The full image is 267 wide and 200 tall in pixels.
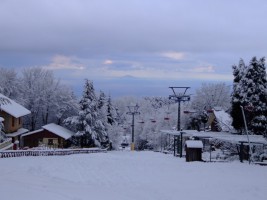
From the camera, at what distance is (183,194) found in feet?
44.7

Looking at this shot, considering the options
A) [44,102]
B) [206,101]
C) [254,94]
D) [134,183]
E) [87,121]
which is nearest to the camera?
[134,183]

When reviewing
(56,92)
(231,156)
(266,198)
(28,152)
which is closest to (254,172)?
(266,198)

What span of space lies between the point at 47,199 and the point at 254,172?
12.2m

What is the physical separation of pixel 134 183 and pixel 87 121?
115ft

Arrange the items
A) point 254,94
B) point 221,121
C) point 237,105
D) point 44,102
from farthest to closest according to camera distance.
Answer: point 44,102, point 221,121, point 237,105, point 254,94

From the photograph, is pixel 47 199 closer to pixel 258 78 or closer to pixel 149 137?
pixel 258 78

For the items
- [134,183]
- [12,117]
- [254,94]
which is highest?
[254,94]

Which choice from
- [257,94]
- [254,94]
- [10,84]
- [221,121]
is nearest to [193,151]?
[254,94]

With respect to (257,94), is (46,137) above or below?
below

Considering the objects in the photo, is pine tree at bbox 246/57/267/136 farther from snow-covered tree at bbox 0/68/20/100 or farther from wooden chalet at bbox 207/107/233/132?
snow-covered tree at bbox 0/68/20/100

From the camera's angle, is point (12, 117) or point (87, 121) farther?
point (87, 121)

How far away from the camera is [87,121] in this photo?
50.2m

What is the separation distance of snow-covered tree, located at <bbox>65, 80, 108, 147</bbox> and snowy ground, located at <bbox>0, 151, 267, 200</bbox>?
29.6 m

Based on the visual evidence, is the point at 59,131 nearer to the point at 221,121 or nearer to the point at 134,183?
the point at 221,121
